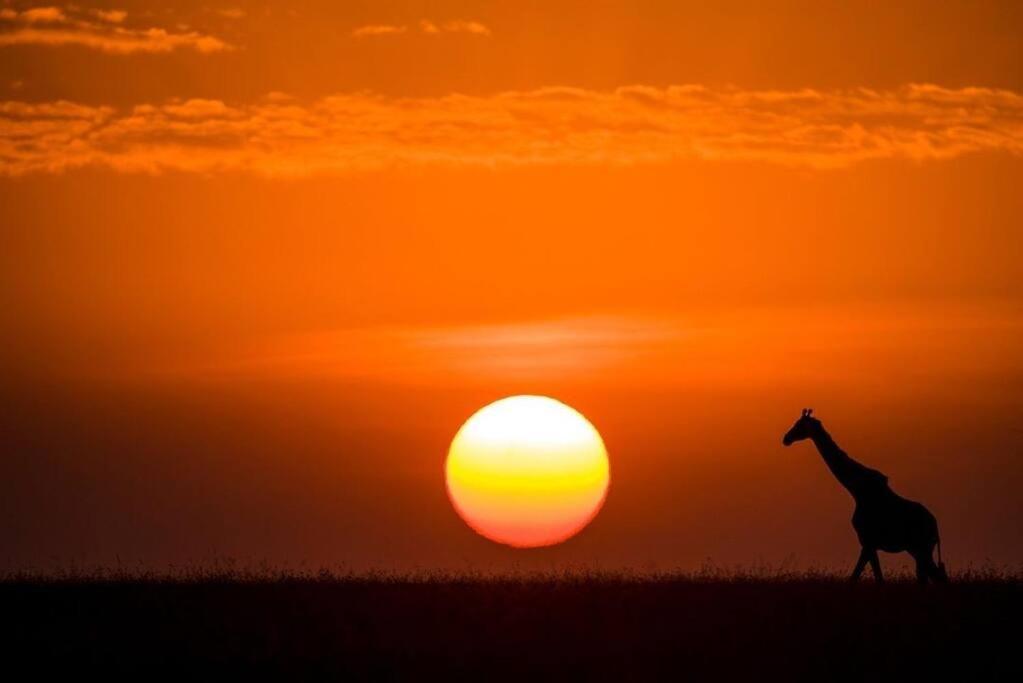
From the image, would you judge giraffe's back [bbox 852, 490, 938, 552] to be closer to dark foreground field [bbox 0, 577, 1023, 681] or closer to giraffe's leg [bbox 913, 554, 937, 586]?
giraffe's leg [bbox 913, 554, 937, 586]

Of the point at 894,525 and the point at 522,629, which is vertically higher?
the point at 894,525

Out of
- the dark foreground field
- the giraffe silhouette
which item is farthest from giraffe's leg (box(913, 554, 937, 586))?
the dark foreground field

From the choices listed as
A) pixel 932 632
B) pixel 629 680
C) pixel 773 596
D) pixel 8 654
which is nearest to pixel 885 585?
pixel 773 596

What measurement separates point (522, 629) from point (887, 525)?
7.01 m

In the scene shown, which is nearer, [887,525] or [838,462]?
[887,525]

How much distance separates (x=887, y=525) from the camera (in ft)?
68.1

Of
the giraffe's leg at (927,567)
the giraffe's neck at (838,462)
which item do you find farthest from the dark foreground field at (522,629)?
the giraffe's neck at (838,462)

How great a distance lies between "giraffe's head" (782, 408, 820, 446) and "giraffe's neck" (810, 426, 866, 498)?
9cm

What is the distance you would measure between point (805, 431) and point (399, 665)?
998 cm

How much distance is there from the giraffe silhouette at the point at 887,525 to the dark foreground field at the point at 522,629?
4.03ft

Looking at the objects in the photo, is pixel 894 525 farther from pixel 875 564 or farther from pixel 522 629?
pixel 522 629

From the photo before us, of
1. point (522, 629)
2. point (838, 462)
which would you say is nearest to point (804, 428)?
point (838, 462)

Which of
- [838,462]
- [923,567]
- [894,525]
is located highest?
[838,462]

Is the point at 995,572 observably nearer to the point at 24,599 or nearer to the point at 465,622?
the point at 465,622
